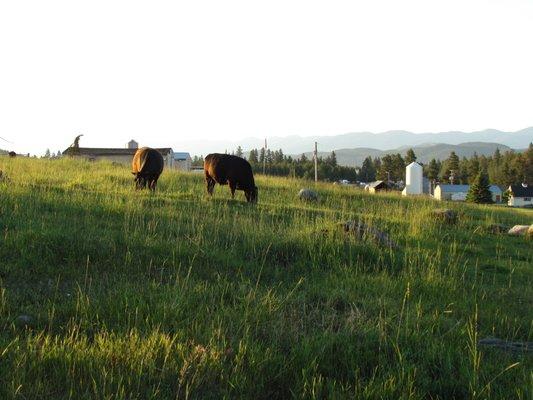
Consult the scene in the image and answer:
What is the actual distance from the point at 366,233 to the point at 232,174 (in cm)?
795

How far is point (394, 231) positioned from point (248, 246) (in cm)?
472

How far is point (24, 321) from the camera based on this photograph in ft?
13.9

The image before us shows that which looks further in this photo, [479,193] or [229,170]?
[479,193]

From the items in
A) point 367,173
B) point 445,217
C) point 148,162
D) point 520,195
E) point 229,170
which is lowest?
point 520,195

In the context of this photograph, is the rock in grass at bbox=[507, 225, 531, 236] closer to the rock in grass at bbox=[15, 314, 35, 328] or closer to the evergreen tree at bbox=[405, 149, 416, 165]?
the rock in grass at bbox=[15, 314, 35, 328]

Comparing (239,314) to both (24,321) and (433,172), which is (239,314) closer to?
(24,321)

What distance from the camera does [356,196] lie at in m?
21.8

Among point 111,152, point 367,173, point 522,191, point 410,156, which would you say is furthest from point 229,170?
point 367,173

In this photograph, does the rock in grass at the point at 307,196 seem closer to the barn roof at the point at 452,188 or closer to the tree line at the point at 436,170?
the tree line at the point at 436,170

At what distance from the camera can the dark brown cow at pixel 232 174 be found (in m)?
16.1

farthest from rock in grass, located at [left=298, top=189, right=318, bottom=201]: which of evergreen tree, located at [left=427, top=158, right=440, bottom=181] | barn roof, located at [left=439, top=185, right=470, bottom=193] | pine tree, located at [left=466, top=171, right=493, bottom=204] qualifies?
evergreen tree, located at [left=427, top=158, right=440, bottom=181]

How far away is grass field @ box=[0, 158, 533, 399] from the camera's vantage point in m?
3.41

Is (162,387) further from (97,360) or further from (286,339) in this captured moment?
(286,339)

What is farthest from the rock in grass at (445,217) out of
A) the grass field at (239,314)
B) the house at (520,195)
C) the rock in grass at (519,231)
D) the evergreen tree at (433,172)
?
the evergreen tree at (433,172)
